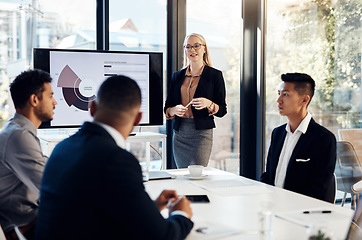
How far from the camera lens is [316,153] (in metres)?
2.46

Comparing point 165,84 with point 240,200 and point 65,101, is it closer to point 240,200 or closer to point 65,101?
point 65,101

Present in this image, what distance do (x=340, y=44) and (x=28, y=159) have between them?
2802 millimetres

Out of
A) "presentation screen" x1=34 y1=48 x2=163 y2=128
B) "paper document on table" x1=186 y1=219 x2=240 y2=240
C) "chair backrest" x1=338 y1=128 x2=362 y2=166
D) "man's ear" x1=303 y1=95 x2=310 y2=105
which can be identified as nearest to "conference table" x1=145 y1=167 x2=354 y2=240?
"paper document on table" x1=186 y1=219 x2=240 y2=240

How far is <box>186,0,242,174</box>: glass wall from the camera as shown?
4.75 meters

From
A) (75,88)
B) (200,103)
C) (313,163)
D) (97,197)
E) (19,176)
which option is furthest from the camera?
(75,88)

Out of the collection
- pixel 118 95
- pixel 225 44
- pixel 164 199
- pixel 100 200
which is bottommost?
pixel 164 199

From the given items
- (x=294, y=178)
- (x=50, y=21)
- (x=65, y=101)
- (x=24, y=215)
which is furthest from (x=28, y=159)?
(x=50, y=21)

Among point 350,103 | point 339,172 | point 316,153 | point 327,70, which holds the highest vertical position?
point 327,70

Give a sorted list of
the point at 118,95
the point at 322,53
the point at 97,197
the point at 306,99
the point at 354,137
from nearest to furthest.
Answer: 1. the point at 97,197
2. the point at 118,95
3. the point at 306,99
4. the point at 354,137
5. the point at 322,53

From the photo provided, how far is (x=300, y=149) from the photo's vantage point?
252 cm

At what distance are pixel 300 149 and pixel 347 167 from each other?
1.52 meters

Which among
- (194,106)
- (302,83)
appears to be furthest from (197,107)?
(302,83)

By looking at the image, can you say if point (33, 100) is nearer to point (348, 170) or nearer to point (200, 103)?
point (200, 103)

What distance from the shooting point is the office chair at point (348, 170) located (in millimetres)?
3734
